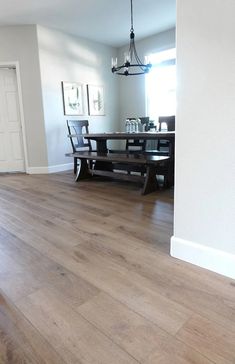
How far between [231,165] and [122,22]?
4.25m

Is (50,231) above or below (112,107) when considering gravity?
below

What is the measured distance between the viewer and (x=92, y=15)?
4.11 metres

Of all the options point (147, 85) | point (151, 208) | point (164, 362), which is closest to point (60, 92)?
point (147, 85)

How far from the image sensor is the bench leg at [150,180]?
3.10 meters

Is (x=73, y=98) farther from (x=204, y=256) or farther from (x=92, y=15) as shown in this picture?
(x=204, y=256)

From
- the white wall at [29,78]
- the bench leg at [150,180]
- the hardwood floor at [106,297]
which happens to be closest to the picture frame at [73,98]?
the white wall at [29,78]

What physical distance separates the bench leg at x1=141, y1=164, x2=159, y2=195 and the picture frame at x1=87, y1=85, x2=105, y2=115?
2970mm

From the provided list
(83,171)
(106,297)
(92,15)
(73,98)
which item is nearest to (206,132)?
(106,297)

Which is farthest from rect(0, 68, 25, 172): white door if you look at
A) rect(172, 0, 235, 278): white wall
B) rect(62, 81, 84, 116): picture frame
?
rect(172, 0, 235, 278): white wall

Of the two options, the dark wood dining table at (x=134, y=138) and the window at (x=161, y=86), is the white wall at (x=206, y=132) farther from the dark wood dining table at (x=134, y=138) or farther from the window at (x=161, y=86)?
the window at (x=161, y=86)

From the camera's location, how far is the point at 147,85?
549 cm

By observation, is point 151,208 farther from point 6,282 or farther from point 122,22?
point 122,22

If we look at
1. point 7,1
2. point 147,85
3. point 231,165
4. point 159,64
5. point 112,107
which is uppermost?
point 7,1

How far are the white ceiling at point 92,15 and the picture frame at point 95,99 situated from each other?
3.42ft
